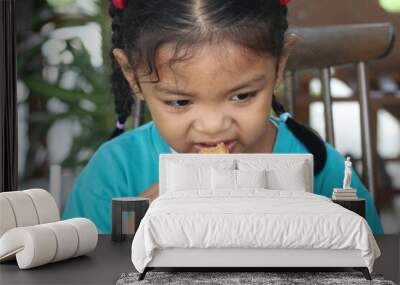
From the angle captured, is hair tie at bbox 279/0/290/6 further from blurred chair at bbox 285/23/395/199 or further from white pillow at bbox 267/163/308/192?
white pillow at bbox 267/163/308/192

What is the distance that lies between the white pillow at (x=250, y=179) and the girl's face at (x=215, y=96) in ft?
2.44

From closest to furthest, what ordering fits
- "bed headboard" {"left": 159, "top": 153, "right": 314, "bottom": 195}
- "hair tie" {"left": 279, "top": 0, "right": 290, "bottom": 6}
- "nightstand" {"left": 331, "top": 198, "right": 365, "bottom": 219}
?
"nightstand" {"left": 331, "top": 198, "right": 365, "bottom": 219} < "bed headboard" {"left": 159, "top": 153, "right": 314, "bottom": 195} < "hair tie" {"left": 279, "top": 0, "right": 290, "bottom": 6}

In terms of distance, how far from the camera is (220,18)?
22.1 feet

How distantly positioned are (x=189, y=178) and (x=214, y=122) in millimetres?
781

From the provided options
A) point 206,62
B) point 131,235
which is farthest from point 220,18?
point 131,235

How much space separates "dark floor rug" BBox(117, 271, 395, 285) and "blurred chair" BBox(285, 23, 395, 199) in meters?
2.44

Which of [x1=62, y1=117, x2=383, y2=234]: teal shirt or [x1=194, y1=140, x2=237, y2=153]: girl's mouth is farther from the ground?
[x1=194, y1=140, x2=237, y2=153]: girl's mouth

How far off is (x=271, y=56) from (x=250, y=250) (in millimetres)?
2739

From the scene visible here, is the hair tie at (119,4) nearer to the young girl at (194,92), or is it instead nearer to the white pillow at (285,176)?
the young girl at (194,92)

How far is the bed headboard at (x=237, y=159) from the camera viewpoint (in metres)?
6.57

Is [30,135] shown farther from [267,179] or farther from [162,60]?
[267,179]

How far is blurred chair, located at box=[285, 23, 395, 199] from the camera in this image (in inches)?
273

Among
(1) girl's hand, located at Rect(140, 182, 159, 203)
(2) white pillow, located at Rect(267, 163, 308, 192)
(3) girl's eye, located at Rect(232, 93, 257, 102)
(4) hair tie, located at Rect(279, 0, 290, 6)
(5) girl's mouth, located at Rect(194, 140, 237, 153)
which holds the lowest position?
(1) girl's hand, located at Rect(140, 182, 159, 203)

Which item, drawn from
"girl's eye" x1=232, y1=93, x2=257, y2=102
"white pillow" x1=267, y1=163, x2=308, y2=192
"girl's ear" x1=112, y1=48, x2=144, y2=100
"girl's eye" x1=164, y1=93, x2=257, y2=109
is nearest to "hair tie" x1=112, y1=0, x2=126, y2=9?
"girl's ear" x1=112, y1=48, x2=144, y2=100
